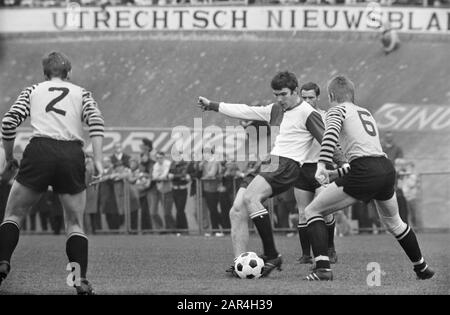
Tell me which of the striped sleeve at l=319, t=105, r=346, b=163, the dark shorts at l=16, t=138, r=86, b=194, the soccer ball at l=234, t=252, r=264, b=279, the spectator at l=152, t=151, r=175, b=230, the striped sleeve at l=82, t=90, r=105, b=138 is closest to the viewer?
the dark shorts at l=16, t=138, r=86, b=194

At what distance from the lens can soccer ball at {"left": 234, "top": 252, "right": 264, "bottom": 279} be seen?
10352mm

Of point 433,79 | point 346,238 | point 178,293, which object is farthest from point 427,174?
point 178,293

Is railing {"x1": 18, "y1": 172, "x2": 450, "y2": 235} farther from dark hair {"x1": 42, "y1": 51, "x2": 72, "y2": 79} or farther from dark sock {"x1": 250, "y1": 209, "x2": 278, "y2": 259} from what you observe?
dark hair {"x1": 42, "y1": 51, "x2": 72, "y2": 79}

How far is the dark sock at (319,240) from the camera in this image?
9.88 m

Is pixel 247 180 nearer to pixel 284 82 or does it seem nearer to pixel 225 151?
pixel 284 82

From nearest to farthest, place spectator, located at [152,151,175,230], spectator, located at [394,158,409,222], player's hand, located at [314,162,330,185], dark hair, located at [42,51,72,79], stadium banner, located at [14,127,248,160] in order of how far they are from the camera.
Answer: dark hair, located at [42,51,72,79]
player's hand, located at [314,162,330,185]
spectator, located at [394,158,409,222]
spectator, located at [152,151,175,230]
stadium banner, located at [14,127,248,160]

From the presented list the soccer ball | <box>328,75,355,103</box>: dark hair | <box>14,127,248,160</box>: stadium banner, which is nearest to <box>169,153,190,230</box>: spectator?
<box>14,127,248,160</box>: stadium banner

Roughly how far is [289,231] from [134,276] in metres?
10.3

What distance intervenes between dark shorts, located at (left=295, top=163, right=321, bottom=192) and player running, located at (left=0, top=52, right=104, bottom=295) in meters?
3.59

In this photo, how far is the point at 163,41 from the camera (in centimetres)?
3309

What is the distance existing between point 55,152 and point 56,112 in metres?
0.37

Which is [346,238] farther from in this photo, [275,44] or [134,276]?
[275,44]

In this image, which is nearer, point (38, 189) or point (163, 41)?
point (38, 189)

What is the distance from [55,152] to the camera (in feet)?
28.7
